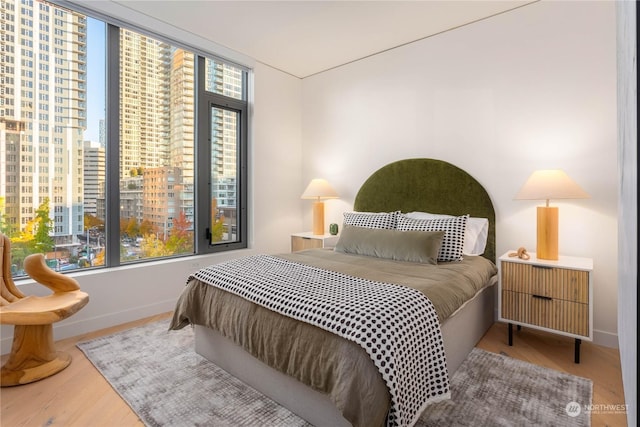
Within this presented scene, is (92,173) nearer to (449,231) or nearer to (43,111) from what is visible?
(43,111)

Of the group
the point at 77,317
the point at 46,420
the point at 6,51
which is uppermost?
the point at 6,51

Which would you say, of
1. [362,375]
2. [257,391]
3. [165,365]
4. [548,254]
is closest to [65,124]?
[165,365]

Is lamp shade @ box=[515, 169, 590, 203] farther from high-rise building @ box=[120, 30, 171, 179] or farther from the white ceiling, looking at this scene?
high-rise building @ box=[120, 30, 171, 179]

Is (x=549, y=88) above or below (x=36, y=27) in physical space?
below

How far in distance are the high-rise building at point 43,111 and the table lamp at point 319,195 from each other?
224 cm

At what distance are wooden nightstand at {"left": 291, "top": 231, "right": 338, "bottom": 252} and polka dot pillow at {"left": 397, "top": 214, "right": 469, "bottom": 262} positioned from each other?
115 centimetres

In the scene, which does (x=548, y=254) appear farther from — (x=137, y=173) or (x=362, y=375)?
(x=137, y=173)

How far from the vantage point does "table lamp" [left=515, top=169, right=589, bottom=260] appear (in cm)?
234

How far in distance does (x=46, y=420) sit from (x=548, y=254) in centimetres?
331

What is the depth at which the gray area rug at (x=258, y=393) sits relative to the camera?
167 centimetres

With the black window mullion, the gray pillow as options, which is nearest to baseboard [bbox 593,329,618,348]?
the gray pillow

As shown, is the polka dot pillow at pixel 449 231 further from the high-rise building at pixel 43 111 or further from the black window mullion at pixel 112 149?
the high-rise building at pixel 43 111

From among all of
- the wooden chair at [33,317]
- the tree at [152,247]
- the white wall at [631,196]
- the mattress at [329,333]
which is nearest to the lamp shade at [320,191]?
the mattress at [329,333]

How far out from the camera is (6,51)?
8.23 feet
